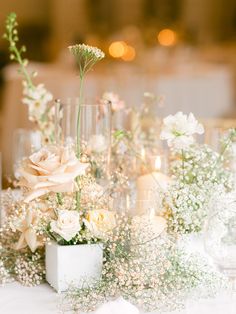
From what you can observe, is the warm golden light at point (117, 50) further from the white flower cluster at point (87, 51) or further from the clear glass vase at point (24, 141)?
the white flower cluster at point (87, 51)

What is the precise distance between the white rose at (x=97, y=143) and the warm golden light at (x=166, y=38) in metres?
5.91

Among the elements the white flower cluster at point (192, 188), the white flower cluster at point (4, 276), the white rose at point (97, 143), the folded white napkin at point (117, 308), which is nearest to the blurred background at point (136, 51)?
the white rose at point (97, 143)

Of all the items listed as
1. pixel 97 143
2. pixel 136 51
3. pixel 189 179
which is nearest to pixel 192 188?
pixel 189 179

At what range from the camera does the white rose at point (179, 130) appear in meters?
1.64

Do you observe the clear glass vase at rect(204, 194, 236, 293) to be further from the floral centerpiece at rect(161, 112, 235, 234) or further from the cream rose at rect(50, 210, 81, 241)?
the cream rose at rect(50, 210, 81, 241)

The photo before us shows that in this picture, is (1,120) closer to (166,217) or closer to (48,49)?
(48,49)

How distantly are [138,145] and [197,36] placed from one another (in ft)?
22.0

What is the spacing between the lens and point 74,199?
5.28 ft

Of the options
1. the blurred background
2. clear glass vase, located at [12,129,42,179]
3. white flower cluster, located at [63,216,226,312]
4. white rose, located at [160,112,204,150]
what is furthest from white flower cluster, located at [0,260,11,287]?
the blurred background

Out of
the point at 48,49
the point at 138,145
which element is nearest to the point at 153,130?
the point at 138,145

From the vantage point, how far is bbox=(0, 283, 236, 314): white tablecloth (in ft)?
4.93

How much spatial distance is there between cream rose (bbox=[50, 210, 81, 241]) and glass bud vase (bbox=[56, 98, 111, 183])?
0.31m

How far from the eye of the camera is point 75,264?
1.58m

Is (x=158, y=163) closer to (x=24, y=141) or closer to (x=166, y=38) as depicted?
(x=24, y=141)
